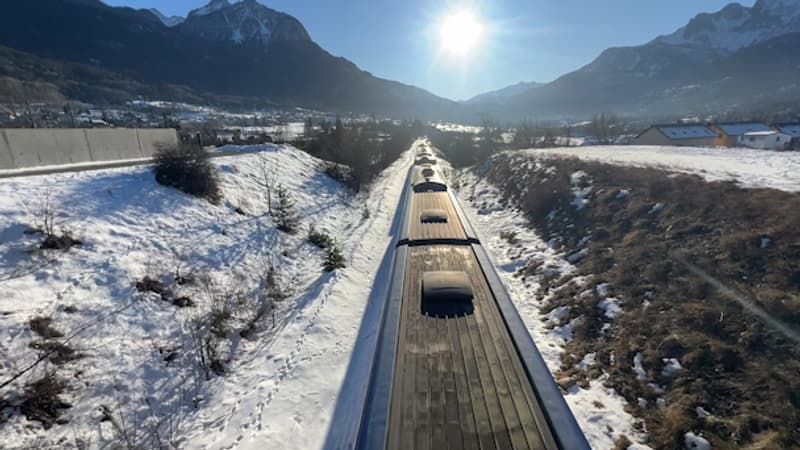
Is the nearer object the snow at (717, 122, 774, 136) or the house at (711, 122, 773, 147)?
the house at (711, 122, 773, 147)

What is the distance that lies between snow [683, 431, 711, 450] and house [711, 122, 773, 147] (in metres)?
70.9

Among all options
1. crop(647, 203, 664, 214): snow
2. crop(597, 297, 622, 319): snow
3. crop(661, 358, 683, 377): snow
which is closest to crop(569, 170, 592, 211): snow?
crop(647, 203, 664, 214): snow

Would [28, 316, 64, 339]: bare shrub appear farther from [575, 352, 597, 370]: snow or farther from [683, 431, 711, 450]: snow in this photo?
[683, 431, 711, 450]: snow

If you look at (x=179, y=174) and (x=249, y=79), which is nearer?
(x=179, y=174)

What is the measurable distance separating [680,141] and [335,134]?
185ft

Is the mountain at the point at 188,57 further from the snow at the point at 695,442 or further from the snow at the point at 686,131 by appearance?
the snow at the point at 695,442

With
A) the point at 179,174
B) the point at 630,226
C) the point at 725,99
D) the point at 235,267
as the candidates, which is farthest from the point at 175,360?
the point at 725,99

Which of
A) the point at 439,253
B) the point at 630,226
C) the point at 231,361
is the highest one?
the point at 630,226

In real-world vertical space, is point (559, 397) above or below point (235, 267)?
above

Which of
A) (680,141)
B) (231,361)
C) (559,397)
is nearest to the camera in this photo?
(559,397)

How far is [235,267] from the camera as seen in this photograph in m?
12.0

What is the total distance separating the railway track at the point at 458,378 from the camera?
15.8 ft

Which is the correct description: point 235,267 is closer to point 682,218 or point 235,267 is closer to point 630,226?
point 630,226

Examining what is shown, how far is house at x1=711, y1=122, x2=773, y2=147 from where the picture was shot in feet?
184
